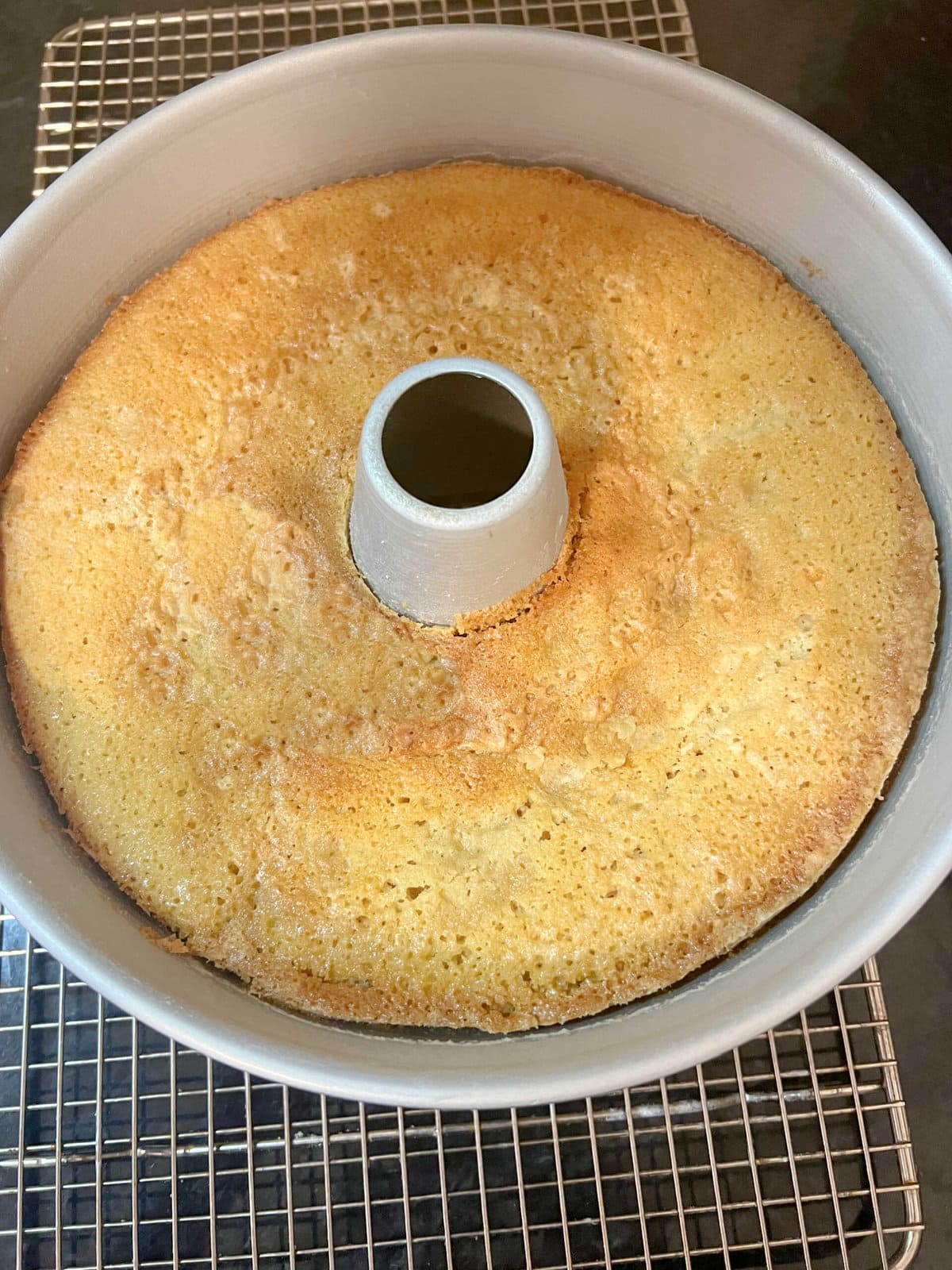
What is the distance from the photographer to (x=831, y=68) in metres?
1.96

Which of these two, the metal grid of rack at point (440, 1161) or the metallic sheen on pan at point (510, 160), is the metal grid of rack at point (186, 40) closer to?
the metallic sheen on pan at point (510, 160)

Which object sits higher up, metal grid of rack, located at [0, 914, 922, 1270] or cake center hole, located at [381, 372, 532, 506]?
cake center hole, located at [381, 372, 532, 506]

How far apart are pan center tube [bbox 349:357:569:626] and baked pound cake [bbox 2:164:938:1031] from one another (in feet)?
0.16

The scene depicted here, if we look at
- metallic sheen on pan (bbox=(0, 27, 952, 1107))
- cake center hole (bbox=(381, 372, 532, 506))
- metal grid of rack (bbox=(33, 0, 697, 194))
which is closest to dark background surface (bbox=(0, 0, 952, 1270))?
metal grid of rack (bbox=(33, 0, 697, 194))

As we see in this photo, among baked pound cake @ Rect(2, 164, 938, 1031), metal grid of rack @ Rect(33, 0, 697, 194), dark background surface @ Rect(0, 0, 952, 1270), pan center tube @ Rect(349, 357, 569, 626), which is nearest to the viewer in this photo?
pan center tube @ Rect(349, 357, 569, 626)

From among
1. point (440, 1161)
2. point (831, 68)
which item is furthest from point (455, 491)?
point (831, 68)

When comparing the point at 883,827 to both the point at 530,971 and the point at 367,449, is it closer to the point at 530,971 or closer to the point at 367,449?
the point at 530,971

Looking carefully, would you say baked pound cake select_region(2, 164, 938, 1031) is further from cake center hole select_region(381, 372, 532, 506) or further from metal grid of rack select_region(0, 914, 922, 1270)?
metal grid of rack select_region(0, 914, 922, 1270)

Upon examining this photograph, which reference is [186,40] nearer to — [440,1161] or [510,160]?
[510,160]

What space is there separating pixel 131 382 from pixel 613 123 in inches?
26.3

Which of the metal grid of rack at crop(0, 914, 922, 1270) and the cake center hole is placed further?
the metal grid of rack at crop(0, 914, 922, 1270)

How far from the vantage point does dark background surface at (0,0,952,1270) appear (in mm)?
1878

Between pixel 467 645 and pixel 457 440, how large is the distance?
0.21 m

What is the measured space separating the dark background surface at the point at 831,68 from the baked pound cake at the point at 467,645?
0.89m
